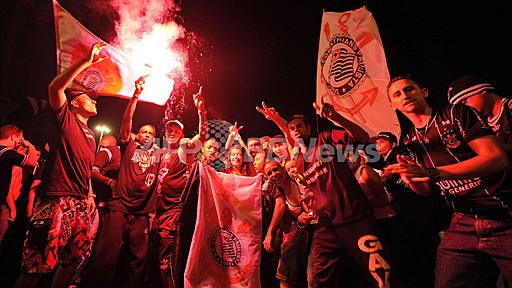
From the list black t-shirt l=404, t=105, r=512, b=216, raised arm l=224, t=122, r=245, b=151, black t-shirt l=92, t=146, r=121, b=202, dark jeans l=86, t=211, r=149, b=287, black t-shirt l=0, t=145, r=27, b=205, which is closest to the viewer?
black t-shirt l=404, t=105, r=512, b=216

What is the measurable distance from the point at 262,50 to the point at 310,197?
210 inches

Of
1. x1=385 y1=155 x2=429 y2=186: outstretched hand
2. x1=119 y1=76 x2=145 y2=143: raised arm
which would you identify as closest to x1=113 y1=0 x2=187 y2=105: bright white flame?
x1=119 y1=76 x2=145 y2=143: raised arm

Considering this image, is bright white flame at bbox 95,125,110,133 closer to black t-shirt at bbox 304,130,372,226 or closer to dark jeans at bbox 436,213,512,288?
black t-shirt at bbox 304,130,372,226

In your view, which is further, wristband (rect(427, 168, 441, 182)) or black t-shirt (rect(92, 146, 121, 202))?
black t-shirt (rect(92, 146, 121, 202))

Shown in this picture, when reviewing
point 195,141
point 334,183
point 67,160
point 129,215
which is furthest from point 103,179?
point 334,183

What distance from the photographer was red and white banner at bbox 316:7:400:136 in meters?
4.71

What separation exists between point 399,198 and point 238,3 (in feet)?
20.7

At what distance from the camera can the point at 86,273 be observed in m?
4.83

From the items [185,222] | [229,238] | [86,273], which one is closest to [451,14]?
[229,238]

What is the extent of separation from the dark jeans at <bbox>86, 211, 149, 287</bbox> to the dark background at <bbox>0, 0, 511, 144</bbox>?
7.73ft

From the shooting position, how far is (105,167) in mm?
5465

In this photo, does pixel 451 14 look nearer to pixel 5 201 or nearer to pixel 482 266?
pixel 482 266

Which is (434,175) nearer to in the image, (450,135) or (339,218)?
(450,135)

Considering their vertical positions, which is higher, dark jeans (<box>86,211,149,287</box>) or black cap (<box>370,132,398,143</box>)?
black cap (<box>370,132,398,143</box>)
